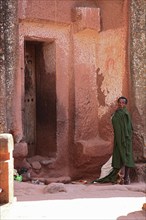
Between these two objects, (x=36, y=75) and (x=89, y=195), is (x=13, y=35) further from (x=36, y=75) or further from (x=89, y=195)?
(x=89, y=195)

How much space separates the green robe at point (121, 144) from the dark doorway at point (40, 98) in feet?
4.39

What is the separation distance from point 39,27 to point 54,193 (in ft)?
12.5

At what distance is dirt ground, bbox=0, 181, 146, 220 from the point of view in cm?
450

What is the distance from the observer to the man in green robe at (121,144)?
8312 millimetres

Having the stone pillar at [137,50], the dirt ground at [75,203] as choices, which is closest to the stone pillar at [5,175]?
the dirt ground at [75,203]

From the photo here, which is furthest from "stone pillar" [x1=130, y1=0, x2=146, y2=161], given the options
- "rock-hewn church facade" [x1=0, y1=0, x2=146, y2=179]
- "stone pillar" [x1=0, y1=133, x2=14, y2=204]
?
"stone pillar" [x1=0, y1=133, x2=14, y2=204]

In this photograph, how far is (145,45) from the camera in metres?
8.84

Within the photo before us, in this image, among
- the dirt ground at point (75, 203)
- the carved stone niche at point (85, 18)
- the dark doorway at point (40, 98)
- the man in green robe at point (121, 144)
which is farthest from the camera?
the dark doorway at point (40, 98)

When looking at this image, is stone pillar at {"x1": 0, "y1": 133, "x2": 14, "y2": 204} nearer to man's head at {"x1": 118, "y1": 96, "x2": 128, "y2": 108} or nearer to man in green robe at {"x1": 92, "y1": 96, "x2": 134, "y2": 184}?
man in green robe at {"x1": 92, "y1": 96, "x2": 134, "y2": 184}

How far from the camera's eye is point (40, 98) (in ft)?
30.4

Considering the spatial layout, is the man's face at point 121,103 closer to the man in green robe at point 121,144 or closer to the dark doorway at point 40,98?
the man in green robe at point 121,144

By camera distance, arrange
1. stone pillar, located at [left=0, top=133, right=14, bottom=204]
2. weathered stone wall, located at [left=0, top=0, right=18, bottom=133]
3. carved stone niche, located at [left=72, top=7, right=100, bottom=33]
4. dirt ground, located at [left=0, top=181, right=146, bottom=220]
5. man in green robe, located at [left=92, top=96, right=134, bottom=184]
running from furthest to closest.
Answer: carved stone niche, located at [left=72, top=7, right=100, bottom=33] < man in green robe, located at [left=92, top=96, right=134, bottom=184] < weathered stone wall, located at [left=0, top=0, right=18, bottom=133] < stone pillar, located at [left=0, top=133, right=14, bottom=204] < dirt ground, located at [left=0, top=181, right=146, bottom=220]

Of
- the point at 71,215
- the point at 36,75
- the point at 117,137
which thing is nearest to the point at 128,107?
the point at 117,137

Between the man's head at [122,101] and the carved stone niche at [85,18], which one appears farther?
the carved stone niche at [85,18]
